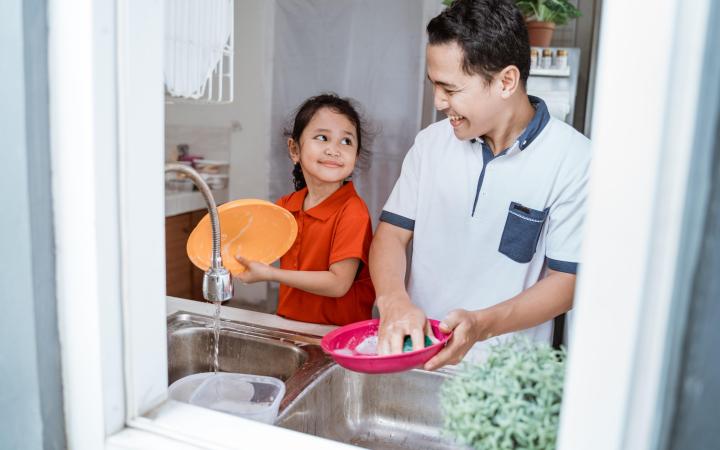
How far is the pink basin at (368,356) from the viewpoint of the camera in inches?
36.1

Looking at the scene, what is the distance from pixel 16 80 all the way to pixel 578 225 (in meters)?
1.15

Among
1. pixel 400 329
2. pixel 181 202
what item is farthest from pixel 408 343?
pixel 181 202

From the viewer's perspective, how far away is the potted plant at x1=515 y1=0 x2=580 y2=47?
263 cm

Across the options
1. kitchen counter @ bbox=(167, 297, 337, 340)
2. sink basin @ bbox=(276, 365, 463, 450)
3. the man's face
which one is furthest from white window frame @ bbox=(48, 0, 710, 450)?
the man's face

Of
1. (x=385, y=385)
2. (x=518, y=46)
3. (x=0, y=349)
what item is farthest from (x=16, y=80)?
(x=518, y=46)

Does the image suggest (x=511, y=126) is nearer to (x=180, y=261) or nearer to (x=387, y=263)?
(x=387, y=263)

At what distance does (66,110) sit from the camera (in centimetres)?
74

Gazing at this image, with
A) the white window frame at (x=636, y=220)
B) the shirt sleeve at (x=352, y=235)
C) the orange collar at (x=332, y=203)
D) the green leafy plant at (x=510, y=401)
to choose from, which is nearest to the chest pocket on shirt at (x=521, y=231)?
the shirt sleeve at (x=352, y=235)

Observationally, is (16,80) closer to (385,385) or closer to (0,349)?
(0,349)

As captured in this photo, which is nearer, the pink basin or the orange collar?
the pink basin

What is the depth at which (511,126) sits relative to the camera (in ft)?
5.00

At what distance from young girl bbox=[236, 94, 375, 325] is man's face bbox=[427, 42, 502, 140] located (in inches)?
17.2

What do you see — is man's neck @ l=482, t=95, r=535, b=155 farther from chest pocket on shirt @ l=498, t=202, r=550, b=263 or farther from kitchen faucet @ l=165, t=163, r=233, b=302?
kitchen faucet @ l=165, t=163, r=233, b=302

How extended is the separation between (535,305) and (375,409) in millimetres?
406
